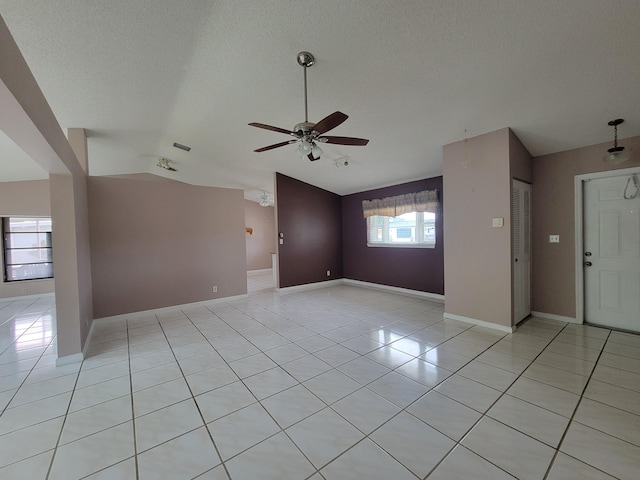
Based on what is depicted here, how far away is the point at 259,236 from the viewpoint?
9.21 m

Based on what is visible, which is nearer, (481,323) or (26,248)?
(481,323)

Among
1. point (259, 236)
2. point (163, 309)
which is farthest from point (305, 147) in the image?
point (259, 236)

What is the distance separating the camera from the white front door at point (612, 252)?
3238 millimetres

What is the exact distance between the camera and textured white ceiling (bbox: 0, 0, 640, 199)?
1792mm

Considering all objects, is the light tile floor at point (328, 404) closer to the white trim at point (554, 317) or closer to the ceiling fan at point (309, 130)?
the white trim at point (554, 317)

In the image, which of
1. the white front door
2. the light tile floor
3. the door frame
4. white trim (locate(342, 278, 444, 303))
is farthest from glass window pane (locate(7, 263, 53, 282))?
the white front door

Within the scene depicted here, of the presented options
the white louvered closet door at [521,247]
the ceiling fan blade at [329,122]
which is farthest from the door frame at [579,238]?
the ceiling fan blade at [329,122]

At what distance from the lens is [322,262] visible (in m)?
6.76

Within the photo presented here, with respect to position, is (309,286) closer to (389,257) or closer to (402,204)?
(389,257)

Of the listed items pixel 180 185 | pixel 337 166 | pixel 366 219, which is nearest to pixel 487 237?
pixel 337 166

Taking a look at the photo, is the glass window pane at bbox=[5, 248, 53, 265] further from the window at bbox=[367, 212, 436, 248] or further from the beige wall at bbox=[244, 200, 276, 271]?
the window at bbox=[367, 212, 436, 248]

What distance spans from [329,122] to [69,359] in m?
3.59

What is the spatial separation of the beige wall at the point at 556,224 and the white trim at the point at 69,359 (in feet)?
19.5

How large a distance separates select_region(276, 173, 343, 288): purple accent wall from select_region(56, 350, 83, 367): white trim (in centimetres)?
358
